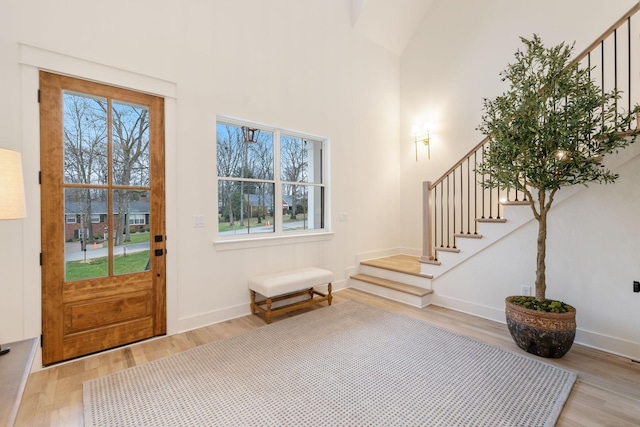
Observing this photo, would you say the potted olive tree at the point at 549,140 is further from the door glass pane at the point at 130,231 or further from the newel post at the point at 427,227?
the door glass pane at the point at 130,231

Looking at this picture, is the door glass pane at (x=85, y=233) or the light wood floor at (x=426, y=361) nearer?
the light wood floor at (x=426, y=361)

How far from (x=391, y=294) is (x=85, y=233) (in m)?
3.68

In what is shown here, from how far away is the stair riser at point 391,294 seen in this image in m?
3.84

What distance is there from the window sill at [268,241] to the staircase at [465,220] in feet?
3.18

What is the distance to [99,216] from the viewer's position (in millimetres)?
2633

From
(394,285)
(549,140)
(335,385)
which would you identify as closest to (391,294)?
(394,285)

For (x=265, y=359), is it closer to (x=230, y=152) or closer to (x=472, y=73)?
(x=230, y=152)

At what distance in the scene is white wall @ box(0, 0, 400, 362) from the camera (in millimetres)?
2270

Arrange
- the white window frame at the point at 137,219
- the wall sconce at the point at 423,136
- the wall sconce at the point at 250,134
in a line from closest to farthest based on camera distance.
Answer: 1. the white window frame at the point at 137,219
2. the wall sconce at the point at 250,134
3. the wall sconce at the point at 423,136

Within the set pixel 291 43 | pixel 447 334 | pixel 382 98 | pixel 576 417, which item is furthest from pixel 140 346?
pixel 382 98

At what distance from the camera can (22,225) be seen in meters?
2.26

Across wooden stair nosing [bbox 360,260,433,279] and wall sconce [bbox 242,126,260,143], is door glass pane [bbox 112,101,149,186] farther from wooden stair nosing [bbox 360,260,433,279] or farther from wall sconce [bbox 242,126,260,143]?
wooden stair nosing [bbox 360,260,433,279]

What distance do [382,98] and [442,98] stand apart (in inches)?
41.2

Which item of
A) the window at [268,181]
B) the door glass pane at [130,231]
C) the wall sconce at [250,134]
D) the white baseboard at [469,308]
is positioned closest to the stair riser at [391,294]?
the white baseboard at [469,308]
